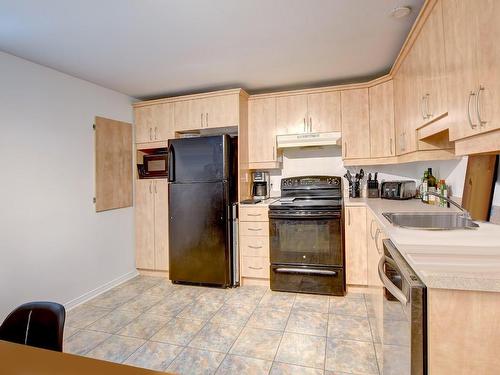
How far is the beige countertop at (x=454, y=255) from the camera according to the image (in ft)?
Answer: 2.79

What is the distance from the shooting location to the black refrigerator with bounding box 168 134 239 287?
3.13 meters

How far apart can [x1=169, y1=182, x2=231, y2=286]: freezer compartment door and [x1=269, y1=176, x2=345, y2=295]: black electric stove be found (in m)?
0.57

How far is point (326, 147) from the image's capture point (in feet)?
11.5

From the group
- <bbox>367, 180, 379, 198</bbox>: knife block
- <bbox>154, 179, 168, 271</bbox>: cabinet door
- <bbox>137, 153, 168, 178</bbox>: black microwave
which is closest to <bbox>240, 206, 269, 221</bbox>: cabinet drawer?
<bbox>154, 179, 168, 271</bbox>: cabinet door

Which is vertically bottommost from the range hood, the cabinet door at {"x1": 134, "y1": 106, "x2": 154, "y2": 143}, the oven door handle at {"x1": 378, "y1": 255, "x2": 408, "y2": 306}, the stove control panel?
the oven door handle at {"x1": 378, "y1": 255, "x2": 408, "y2": 306}

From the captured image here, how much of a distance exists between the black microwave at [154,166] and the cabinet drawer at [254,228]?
122 cm

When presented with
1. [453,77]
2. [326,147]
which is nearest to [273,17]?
[453,77]

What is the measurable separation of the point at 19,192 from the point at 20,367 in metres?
2.26

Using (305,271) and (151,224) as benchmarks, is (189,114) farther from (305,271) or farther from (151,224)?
(305,271)

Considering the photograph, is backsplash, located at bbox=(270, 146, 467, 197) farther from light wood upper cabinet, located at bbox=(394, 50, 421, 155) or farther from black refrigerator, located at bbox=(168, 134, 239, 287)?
black refrigerator, located at bbox=(168, 134, 239, 287)

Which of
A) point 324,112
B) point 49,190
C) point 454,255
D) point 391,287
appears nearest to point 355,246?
point 324,112

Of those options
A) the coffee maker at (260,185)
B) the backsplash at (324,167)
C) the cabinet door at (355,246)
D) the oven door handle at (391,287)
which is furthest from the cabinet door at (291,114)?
the oven door handle at (391,287)

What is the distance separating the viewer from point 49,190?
8.73 ft

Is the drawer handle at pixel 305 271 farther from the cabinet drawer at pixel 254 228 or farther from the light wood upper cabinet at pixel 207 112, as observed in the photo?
the light wood upper cabinet at pixel 207 112
